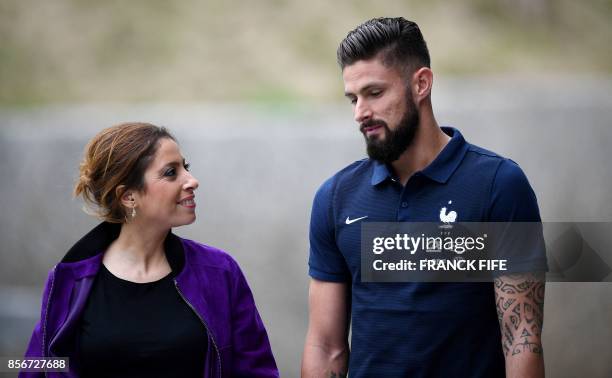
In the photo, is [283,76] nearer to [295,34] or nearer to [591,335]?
[295,34]

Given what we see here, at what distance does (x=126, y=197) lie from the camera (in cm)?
275

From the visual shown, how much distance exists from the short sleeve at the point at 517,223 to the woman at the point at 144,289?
3.17 feet

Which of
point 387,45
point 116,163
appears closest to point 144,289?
point 116,163

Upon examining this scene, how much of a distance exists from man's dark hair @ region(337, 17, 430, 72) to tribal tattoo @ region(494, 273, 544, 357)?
760 millimetres

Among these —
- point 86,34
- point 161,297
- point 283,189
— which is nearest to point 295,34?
point 86,34

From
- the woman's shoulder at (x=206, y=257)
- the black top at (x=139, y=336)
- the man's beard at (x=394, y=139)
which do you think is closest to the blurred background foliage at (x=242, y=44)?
the woman's shoulder at (x=206, y=257)

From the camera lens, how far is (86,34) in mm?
8094

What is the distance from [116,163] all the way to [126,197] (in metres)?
0.13

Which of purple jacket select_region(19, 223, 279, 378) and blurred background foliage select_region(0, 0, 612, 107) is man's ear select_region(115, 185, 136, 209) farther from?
blurred background foliage select_region(0, 0, 612, 107)

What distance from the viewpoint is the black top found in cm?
256

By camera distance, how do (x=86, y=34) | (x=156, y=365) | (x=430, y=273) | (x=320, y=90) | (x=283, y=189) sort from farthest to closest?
(x=86, y=34), (x=320, y=90), (x=283, y=189), (x=156, y=365), (x=430, y=273)

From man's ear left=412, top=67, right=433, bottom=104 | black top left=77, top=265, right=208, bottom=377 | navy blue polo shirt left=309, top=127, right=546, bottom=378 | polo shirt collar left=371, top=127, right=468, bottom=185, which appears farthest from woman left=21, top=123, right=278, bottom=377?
man's ear left=412, top=67, right=433, bottom=104

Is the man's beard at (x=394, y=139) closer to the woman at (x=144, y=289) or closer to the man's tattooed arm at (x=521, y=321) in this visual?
the man's tattooed arm at (x=521, y=321)

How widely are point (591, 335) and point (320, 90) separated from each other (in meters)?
3.53
